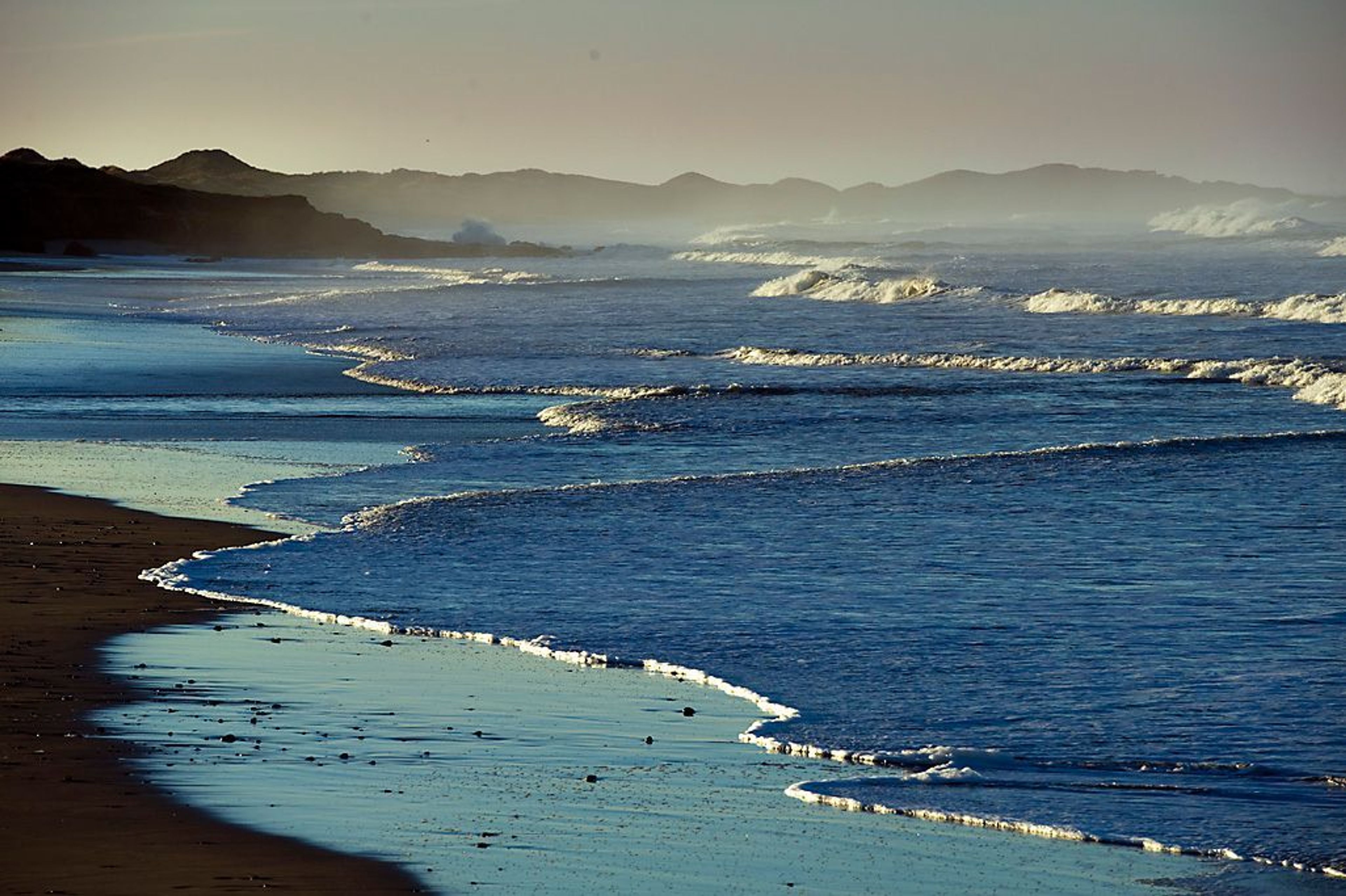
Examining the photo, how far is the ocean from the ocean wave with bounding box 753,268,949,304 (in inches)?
749

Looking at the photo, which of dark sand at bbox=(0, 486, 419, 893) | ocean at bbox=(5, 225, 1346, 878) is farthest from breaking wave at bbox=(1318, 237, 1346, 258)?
dark sand at bbox=(0, 486, 419, 893)

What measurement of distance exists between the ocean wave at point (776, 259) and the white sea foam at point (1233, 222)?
30946 mm

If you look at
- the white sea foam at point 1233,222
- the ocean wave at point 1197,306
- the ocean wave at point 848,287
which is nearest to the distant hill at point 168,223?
the white sea foam at point 1233,222

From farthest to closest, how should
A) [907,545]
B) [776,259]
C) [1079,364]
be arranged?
1. [776,259]
2. [1079,364]
3. [907,545]

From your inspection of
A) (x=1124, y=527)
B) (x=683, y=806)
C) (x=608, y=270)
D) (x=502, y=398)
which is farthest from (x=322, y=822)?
(x=608, y=270)

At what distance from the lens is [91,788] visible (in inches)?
284

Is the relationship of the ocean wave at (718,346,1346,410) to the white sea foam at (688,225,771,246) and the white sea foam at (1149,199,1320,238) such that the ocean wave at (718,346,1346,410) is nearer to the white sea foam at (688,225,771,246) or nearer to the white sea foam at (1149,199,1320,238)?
the white sea foam at (1149,199,1320,238)

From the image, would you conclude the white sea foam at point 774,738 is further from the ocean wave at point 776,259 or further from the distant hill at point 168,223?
the distant hill at point 168,223

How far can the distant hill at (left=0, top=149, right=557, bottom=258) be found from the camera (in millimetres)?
129875

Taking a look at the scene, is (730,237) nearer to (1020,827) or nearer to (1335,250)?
(1335,250)

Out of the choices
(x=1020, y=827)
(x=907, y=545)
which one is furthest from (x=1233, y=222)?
(x=1020, y=827)

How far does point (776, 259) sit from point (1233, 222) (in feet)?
133

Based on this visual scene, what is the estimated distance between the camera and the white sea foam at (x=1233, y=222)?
4803 inches

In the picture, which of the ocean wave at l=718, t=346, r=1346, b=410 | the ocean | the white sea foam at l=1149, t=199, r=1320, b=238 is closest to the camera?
the ocean
